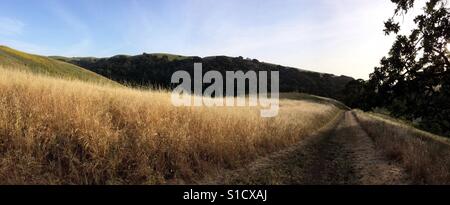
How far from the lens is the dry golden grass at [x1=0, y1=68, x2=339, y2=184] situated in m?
6.73

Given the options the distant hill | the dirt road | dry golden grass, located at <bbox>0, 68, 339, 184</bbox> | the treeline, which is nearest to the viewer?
dry golden grass, located at <bbox>0, 68, 339, 184</bbox>

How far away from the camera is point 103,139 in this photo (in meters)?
7.40

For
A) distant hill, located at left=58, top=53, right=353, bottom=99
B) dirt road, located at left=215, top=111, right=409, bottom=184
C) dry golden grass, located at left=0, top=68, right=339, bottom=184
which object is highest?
distant hill, located at left=58, top=53, right=353, bottom=99

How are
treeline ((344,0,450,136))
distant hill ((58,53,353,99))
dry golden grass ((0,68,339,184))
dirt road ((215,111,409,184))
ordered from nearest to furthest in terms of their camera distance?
dry golden grass ((0,68,339,184))
dirt road ((215,111,409,184))
treeline ((344,0,450,136))
distant hill ((58,53,353,99))

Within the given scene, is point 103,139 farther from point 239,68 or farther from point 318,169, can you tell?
point 239,68

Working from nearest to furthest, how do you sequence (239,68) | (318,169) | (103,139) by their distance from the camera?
(103,139) < (318,169) < (239,68)

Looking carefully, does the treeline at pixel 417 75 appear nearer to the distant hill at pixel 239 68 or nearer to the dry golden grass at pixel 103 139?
the dry golden grass at pixel 103 139

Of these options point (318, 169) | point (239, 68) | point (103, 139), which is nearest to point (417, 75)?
point (318, 169)

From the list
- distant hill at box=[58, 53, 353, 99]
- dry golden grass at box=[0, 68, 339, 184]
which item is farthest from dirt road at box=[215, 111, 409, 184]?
distant hill at box=[58, 53, 353, 99]

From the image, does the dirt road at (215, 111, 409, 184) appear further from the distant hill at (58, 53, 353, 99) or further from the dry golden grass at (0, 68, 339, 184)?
the distant hill at (58, 53, 353, 99)

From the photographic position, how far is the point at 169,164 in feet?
26.4

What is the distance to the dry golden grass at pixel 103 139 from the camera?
673cm

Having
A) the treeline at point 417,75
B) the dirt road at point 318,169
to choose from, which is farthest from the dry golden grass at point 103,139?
the treeline at point 417,75

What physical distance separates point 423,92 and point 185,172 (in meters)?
17.4
